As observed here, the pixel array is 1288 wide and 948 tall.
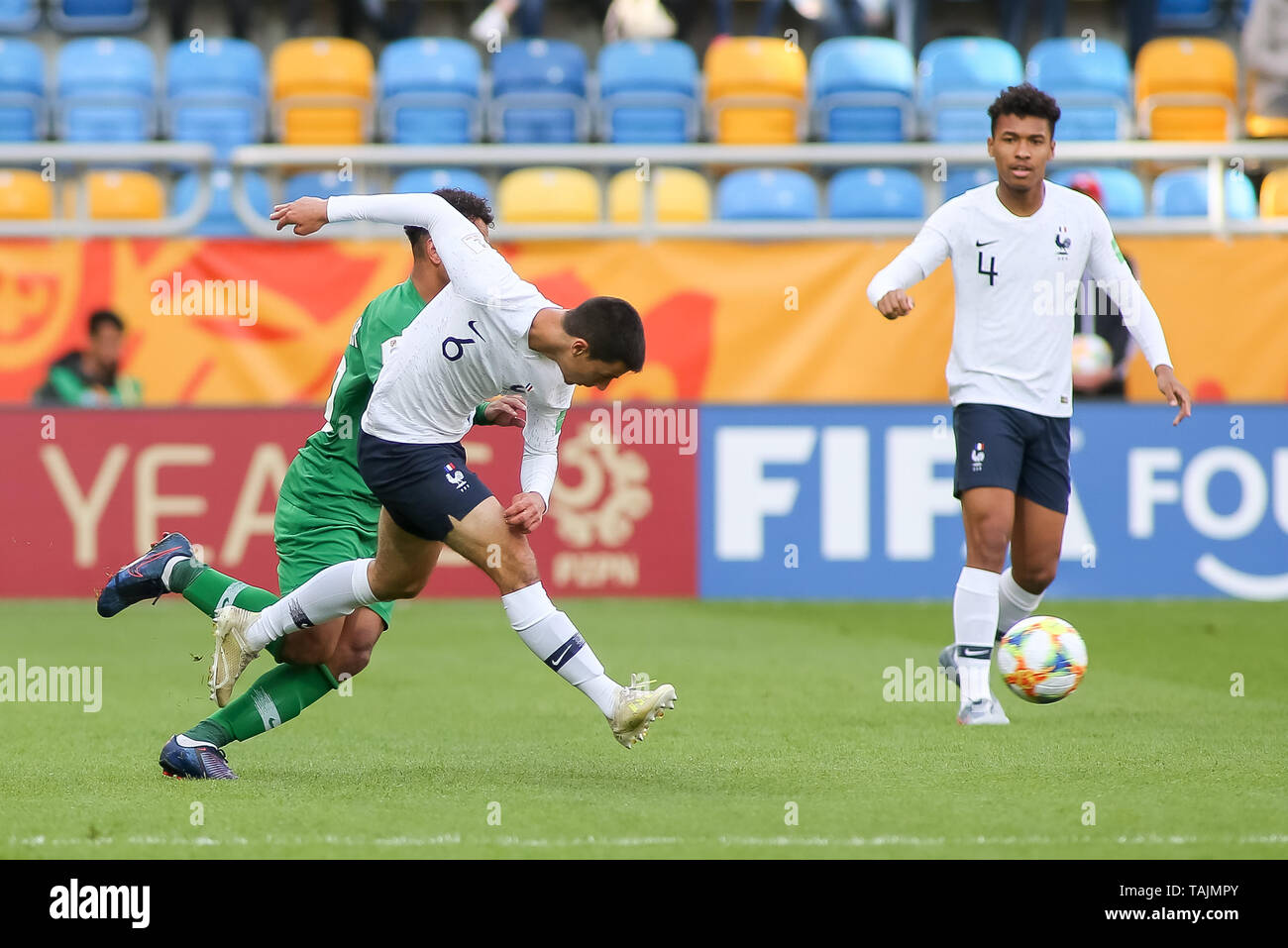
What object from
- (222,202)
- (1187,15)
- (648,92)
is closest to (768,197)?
(648,92)

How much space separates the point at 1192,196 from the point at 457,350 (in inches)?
381

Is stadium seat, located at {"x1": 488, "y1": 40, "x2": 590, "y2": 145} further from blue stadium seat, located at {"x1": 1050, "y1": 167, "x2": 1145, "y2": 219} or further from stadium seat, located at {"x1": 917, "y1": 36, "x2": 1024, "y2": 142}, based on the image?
blue stadium seat, located at {"x1": 1050, "y1": 167, "x2": 1145, "y2": 219}

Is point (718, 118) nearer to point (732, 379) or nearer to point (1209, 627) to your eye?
point (732, 379)

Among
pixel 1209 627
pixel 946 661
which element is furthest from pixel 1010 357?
pixel 1209 627

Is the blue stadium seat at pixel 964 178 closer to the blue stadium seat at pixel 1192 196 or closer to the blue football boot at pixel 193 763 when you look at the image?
the blue stadium seat at pixel 1192 196

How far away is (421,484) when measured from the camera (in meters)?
5.45

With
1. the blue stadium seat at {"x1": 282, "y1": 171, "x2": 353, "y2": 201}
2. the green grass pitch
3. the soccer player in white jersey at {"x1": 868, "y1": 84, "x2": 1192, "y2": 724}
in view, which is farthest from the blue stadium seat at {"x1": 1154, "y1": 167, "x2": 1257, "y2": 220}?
the soccer player in white jersey at {"x1": 868, "y1": 84, "x2": 1192, "y2": 724}

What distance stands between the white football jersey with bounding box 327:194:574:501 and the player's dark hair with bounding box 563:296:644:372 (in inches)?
8.0

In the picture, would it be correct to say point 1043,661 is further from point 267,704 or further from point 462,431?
point 267,704

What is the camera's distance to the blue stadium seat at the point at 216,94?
14.3m

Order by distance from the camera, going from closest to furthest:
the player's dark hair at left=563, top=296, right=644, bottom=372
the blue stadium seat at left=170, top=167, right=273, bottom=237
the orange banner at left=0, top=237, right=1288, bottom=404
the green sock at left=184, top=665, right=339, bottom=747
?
the player's dark hair at left=563, top=296, right=644, bottom=372 < the green sock at left=184, top=665, right=339, bottom=747 < the orange banner at left=0, top=237, right=1288, bottom=404 < the blue stadium seat at left=170, top=167, right=273, bottom=237

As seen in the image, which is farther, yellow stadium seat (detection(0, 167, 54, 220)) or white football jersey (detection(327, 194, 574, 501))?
yellow stadium seat (detection(0, 167, 54, 220))

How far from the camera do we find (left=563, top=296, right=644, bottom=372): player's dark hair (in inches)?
203
